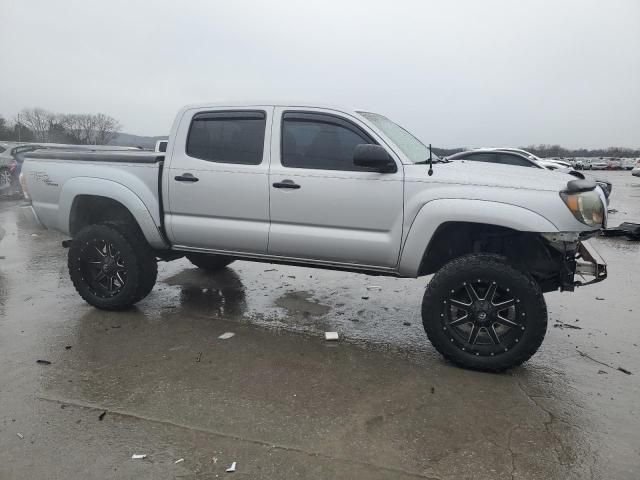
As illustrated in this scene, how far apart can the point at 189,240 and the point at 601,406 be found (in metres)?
3.60

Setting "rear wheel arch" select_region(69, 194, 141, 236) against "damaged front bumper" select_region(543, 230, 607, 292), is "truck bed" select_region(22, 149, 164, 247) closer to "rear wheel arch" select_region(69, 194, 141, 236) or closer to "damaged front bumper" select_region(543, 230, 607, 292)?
"rear wheel arch" select_region(69, 194, 141, 236)

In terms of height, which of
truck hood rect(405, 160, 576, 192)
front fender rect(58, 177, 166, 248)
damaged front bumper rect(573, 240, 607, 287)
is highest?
truck hood rect(405, 160, 576, 192)

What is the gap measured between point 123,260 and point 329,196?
7.34 ft

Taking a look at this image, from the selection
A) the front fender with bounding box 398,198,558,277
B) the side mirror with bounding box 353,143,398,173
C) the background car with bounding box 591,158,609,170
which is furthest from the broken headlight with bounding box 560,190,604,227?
the background car with bounding box 591,158,609,170

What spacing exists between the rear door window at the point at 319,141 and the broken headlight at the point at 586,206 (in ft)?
5.00

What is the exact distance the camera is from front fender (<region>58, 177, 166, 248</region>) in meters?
4.70

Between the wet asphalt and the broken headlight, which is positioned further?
the broken headlight

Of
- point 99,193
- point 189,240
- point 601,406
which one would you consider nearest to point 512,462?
point 601,406

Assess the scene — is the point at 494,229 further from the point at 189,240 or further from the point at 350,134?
the point at 189,240

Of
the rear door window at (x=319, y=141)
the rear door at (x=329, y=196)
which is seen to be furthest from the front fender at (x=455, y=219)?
the rear door window at (x=319, y=141)

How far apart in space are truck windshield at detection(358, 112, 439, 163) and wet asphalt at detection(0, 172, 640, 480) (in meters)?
1.63

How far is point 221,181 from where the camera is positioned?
438 centimetres

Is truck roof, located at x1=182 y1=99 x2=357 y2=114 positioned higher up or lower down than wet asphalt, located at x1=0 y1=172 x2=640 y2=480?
higher up

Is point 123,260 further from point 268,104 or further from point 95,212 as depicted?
point 268,104
